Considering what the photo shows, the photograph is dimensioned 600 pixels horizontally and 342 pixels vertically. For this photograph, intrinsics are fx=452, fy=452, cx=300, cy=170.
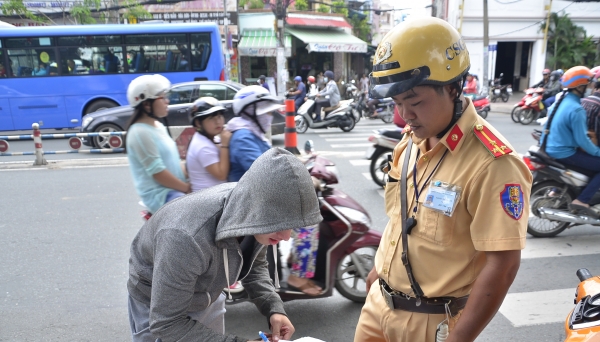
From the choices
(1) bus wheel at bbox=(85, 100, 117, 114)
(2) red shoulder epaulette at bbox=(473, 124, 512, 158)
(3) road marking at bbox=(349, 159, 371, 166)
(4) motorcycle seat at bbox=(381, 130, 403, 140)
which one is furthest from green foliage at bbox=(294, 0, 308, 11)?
(2) red shoulder epaulette at bbox=(473, 124, 512, 158)

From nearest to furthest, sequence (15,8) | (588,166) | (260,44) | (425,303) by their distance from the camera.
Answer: (425,303)
(588,166)
(15,8)
(260,44)

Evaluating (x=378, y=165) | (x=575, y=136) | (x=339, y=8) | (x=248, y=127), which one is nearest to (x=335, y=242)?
(x=248, y=127)

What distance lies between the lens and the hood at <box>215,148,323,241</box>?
1258 mm

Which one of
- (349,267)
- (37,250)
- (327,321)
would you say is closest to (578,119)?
(349,267)

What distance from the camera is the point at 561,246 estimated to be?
4.58 meters

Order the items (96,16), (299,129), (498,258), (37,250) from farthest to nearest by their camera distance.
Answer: (96,16) < (299,129) < (37,250) < (498,258)

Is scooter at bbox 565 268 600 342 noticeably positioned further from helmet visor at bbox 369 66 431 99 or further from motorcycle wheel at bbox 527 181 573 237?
motorcycle wheel at bbox 527 181 573 237

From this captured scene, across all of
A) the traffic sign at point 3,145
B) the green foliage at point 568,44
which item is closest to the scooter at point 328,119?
the traffic sign at point 3,145

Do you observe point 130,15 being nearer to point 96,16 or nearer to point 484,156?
point 96,16

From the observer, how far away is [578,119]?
427 centimetres

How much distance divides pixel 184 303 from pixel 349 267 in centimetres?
211

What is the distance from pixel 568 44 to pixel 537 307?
948 inches

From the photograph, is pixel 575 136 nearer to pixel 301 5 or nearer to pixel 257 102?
pixel 257 102

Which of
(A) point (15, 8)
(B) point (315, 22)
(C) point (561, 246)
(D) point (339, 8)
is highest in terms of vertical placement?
(D) point (339, 8)
